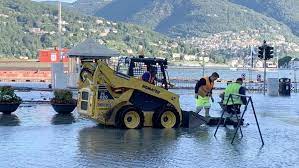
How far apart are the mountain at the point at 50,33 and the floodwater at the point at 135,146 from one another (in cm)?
12925

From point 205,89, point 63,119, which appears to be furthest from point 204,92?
point 63,119

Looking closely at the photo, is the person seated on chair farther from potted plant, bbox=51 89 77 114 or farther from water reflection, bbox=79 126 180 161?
potted plant, bbox=51 89 77 114

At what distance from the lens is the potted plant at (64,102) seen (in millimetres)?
25125

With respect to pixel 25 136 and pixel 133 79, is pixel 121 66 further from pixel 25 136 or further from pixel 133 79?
pixel 25 136

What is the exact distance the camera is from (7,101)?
974 inches

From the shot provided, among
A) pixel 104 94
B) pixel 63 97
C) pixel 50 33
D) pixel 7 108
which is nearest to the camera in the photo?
pixel 104 94

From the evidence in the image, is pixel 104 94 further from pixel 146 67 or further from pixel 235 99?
pixel 235 99

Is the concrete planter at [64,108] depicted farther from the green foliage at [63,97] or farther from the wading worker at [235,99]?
the wading worker at [235,99]

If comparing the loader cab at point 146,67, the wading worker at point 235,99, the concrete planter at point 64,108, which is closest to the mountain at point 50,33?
the concrete planter at point 64,108

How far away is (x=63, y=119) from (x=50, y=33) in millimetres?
154214

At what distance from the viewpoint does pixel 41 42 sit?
16788 centimetres

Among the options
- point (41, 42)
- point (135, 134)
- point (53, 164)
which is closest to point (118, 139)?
point (135, 134)

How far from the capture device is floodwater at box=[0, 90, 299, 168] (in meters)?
13.9

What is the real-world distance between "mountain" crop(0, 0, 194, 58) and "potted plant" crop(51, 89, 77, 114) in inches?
4899
